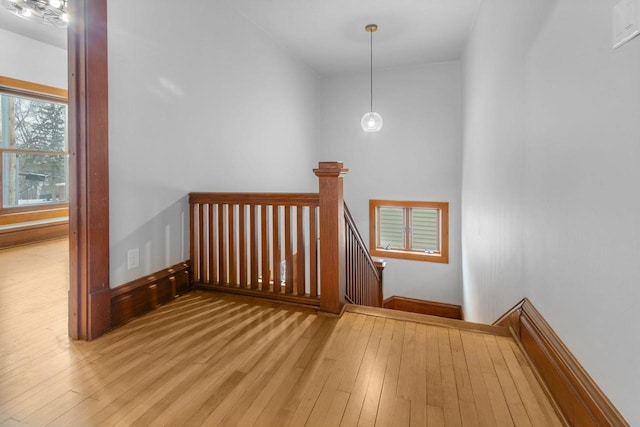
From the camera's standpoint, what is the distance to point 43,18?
3.11 meters

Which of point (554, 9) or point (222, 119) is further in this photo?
point (222, 119)

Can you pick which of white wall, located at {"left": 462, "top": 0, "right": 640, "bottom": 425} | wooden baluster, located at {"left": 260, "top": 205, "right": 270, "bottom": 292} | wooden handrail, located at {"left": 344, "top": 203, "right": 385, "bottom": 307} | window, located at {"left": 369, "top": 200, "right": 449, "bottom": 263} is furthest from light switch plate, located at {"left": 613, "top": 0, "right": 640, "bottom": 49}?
window, located at {"left": 369, "top": 200, "right": 449, "bottom": 263}

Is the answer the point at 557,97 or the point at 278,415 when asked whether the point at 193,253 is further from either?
the point at 557,97

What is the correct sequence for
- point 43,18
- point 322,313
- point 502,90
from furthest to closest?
point 43,18 < point 502,90 < point 322,313

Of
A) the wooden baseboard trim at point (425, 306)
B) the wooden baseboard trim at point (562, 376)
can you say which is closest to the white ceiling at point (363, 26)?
the wooden baseboard trim at point (562, 376)

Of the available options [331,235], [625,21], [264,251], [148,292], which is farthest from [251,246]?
[625,21]

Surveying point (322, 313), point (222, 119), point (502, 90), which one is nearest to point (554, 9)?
point (502, 90)

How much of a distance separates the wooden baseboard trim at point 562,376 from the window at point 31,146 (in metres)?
5.63

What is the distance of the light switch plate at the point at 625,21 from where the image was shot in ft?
3.00

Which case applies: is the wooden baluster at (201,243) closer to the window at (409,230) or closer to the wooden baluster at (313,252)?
the wooden baluster at (313,252)

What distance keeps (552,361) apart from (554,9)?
152 centimetres

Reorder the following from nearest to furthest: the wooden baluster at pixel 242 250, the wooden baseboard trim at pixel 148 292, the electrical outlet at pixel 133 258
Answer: the wooden baseboard trim at pixel 148 292 → the electrical outlet at pixel 133 258 → the wooden baluster at pixel 242 250

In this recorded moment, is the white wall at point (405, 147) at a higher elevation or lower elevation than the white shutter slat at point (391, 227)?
higher

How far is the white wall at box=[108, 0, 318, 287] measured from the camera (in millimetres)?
2145
